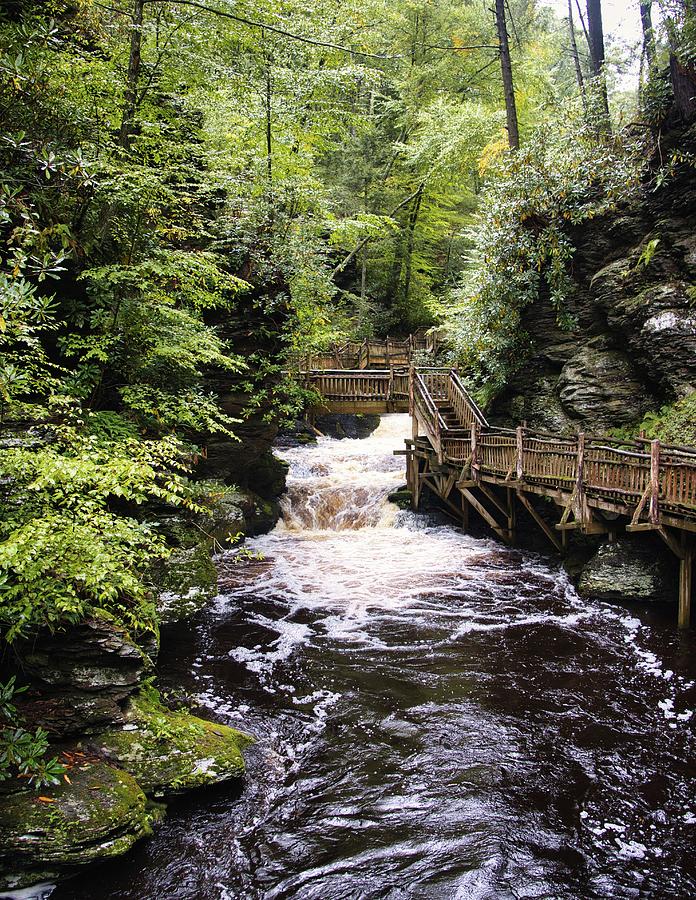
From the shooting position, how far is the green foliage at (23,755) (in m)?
4.89

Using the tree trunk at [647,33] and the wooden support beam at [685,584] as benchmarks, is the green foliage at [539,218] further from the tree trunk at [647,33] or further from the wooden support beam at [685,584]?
the wooden support beam at [685,584]

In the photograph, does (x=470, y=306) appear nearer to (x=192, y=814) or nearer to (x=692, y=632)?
(x=692, y=632)

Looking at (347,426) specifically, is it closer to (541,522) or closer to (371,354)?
(371,354)

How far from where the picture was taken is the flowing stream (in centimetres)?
519

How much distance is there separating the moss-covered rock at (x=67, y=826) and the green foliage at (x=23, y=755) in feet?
0.42

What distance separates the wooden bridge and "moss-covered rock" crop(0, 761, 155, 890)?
957 centimetres

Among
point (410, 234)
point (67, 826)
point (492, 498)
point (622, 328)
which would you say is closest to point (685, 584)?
point (492, 498)

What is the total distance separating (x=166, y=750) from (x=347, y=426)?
77.1 ft

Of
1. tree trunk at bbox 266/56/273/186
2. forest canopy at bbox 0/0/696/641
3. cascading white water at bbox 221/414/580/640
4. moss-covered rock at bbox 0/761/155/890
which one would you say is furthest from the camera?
tree trunk at bbox 266/56/273/186

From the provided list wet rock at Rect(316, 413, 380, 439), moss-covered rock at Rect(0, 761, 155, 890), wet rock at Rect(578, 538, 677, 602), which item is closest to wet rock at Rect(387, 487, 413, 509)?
wet rock at Rect(578, 538, 677, 602)

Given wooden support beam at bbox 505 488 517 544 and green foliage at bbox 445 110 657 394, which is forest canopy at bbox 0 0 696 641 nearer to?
green foliage at bbox 445 110 657 394

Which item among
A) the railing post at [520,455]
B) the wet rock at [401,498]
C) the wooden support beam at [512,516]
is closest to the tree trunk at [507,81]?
the railing post at [520,455]

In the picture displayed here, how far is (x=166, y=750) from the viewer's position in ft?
19.8

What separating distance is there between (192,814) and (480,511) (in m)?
12.9
